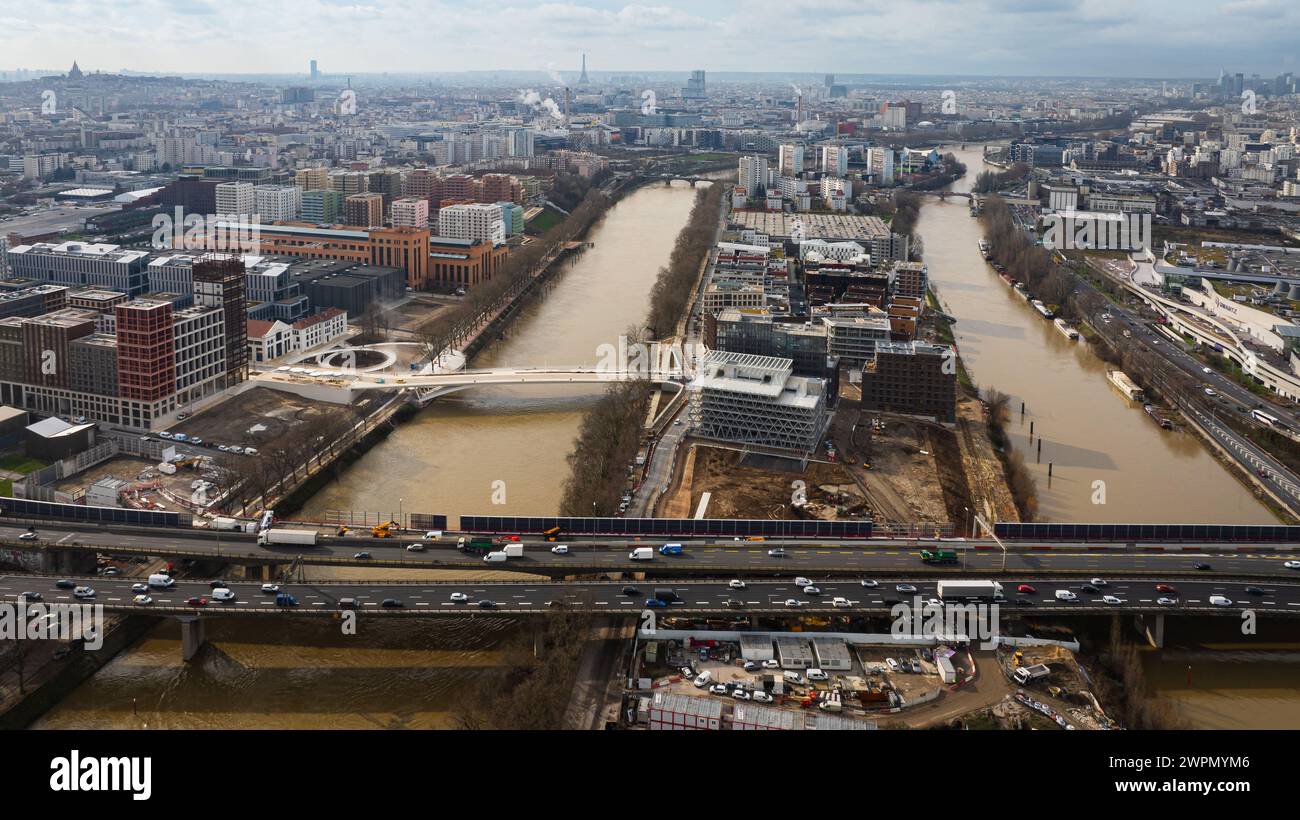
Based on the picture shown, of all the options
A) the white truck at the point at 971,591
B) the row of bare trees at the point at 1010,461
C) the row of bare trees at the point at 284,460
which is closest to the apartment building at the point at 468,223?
the row of bare trees at the point at 284,460

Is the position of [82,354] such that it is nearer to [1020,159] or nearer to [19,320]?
[19,320]

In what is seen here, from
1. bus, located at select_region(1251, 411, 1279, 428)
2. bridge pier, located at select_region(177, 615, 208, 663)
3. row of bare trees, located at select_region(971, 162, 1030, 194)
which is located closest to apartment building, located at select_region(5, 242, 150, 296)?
bridge pier, located at select_region(177, 615, 208, 663)

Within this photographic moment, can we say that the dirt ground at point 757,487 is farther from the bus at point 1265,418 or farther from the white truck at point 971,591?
the bus at point 1265,418

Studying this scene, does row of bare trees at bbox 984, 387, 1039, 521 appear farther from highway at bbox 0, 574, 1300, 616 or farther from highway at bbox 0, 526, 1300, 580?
highway at bbox 0, 574, 1300, 616

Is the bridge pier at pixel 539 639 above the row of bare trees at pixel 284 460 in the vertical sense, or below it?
below

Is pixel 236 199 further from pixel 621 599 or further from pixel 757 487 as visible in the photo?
pixel 621 599
